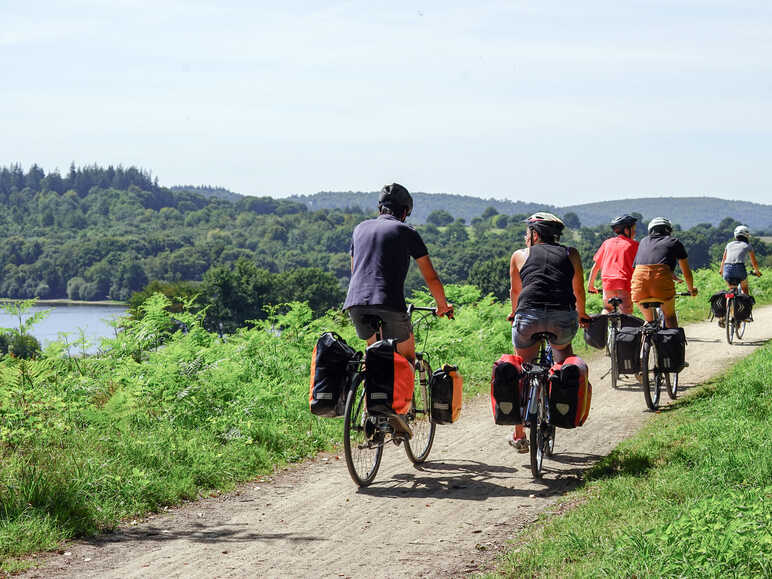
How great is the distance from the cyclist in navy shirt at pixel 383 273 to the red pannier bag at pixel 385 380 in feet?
0.88

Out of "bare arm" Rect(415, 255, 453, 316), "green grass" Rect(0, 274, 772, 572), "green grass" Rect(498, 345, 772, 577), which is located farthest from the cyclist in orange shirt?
"bare arm" Rect(415, 255, 453, 316)

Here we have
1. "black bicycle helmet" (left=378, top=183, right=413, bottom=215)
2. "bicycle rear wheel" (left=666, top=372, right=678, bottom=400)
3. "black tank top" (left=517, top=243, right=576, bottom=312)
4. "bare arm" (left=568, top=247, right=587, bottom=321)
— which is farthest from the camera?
"bicycle rear wheel" (left=666, top=372, right=678, bottom=400)

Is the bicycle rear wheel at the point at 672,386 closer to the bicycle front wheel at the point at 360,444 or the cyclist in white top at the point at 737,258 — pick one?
the bicycle front wheel at the point at 360,444

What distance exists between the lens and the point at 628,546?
13.3ft

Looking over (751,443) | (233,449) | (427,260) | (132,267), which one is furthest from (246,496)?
(132,267)

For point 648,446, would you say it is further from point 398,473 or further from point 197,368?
point 197,368

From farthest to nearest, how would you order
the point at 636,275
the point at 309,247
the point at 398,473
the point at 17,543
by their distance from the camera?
the point at 309,247 → the point at 636,275 → the point at 398,473 → the point at 17,543

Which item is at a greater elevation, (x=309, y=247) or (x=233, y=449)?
(x=309, y=247)

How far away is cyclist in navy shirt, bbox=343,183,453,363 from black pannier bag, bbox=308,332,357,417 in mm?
280

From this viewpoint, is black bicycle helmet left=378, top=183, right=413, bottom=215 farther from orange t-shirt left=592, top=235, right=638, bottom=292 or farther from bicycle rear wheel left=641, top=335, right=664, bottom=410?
orange t-shirt left=592, top=235, right=638, bottom=292

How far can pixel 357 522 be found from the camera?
17.6 ft

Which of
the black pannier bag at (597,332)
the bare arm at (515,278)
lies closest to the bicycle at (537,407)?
the bare arm at (515,278)

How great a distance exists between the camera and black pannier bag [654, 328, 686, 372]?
881 centimetres

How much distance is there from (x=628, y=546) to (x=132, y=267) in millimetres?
137420
